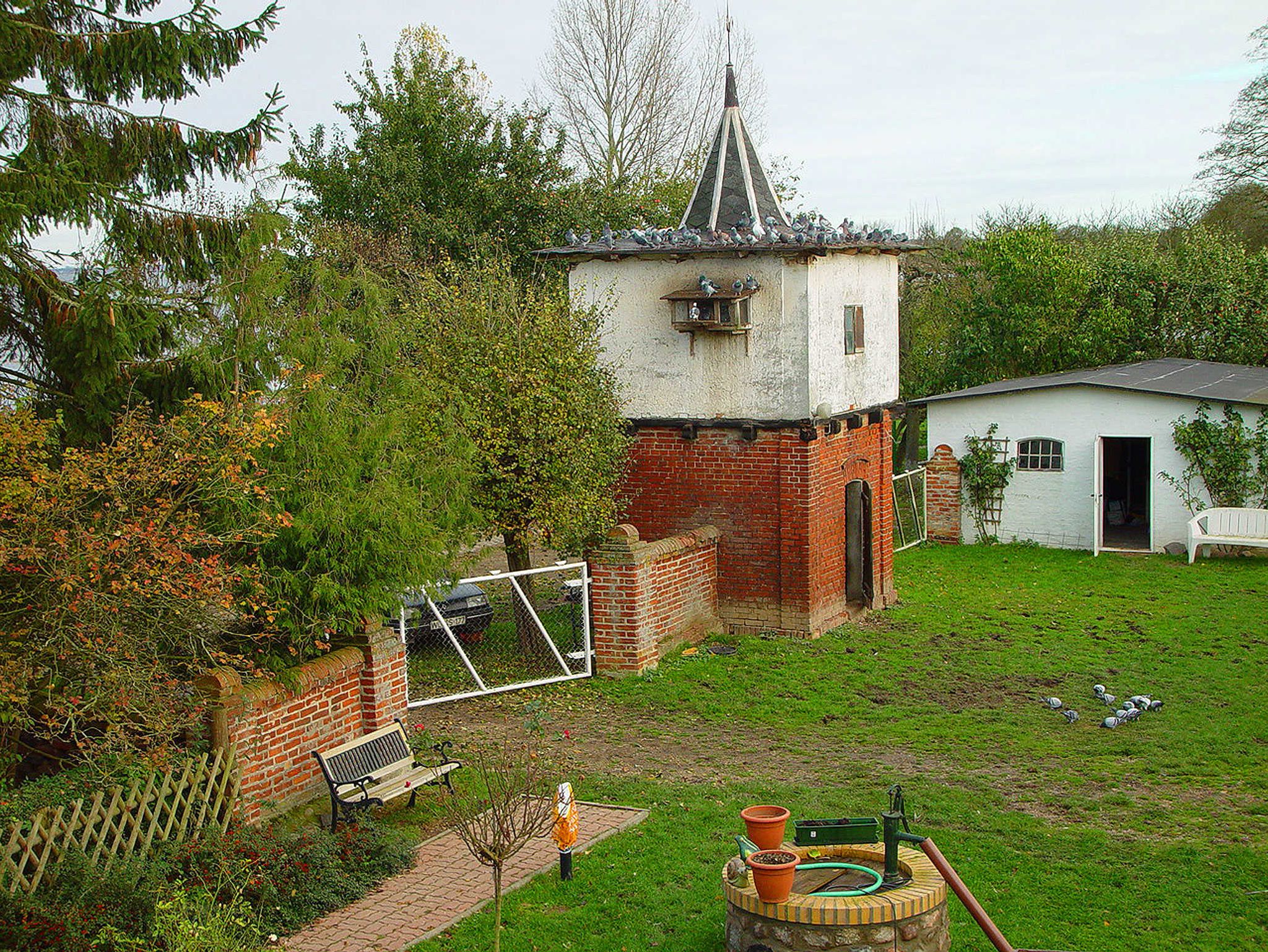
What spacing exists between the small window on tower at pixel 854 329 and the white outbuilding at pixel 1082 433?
23.2 feet

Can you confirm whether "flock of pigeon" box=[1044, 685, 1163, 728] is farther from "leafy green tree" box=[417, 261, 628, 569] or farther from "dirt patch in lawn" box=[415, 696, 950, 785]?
"leafy green tree" box=[417, 261, 628, 569]

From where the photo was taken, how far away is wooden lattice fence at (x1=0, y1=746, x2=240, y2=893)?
7625 mm

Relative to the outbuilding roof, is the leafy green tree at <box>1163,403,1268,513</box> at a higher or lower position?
lower

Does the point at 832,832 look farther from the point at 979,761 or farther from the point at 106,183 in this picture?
the point at 106,183

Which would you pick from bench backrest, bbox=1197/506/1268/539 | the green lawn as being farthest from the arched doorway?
bench backrest, bbox=1197/506/1268/539

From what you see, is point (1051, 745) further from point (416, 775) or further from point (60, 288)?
point (60, 288)

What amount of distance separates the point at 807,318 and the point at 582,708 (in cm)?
638

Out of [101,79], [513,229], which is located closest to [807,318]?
[101,79]

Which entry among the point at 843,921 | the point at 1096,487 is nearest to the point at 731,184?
the point at 1096,487

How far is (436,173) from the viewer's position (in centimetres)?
2588

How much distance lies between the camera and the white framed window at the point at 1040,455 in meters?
24.0

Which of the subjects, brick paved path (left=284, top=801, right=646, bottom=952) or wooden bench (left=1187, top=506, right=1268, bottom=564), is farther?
wooden bench (left=1187, top=506, right=1268, bottom=564)

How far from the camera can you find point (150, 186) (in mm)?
11359

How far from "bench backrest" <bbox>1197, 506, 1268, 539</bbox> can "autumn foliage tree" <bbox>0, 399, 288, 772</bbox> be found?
61.8ft
